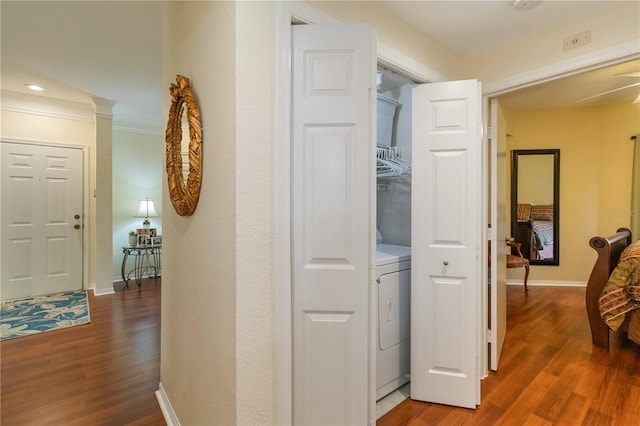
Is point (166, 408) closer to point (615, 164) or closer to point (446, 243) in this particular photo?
point (446, 243)

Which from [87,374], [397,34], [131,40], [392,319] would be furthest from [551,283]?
[131,40]

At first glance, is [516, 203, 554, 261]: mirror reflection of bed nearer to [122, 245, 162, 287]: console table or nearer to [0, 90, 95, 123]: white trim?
[122, 245, 162, 287]: console table

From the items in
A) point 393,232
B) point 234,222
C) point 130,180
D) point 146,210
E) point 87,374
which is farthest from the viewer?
point 130,180

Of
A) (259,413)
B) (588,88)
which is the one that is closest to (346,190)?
(259,413)

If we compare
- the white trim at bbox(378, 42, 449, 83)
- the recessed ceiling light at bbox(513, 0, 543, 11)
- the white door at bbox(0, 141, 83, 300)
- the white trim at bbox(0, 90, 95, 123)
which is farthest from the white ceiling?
the white door at bbox(0, 141, 83, 300)

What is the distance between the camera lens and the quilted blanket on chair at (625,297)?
8.50 ft

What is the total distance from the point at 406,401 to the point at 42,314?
155 inches

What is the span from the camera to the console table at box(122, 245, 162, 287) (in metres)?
4.79

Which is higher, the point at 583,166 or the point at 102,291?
the point at 583,166

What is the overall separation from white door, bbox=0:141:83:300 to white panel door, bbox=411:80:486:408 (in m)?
4.71

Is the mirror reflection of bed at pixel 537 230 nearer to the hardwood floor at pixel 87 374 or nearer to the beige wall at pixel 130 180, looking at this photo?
the hardwood floor at pixel 87 374

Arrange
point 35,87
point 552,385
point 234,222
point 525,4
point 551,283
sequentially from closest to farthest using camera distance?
point 234,222 → point 525,4 → point 552,385 → point 35,87 → point 551,283

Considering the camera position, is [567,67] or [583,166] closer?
[567,67]

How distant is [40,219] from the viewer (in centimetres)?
422
